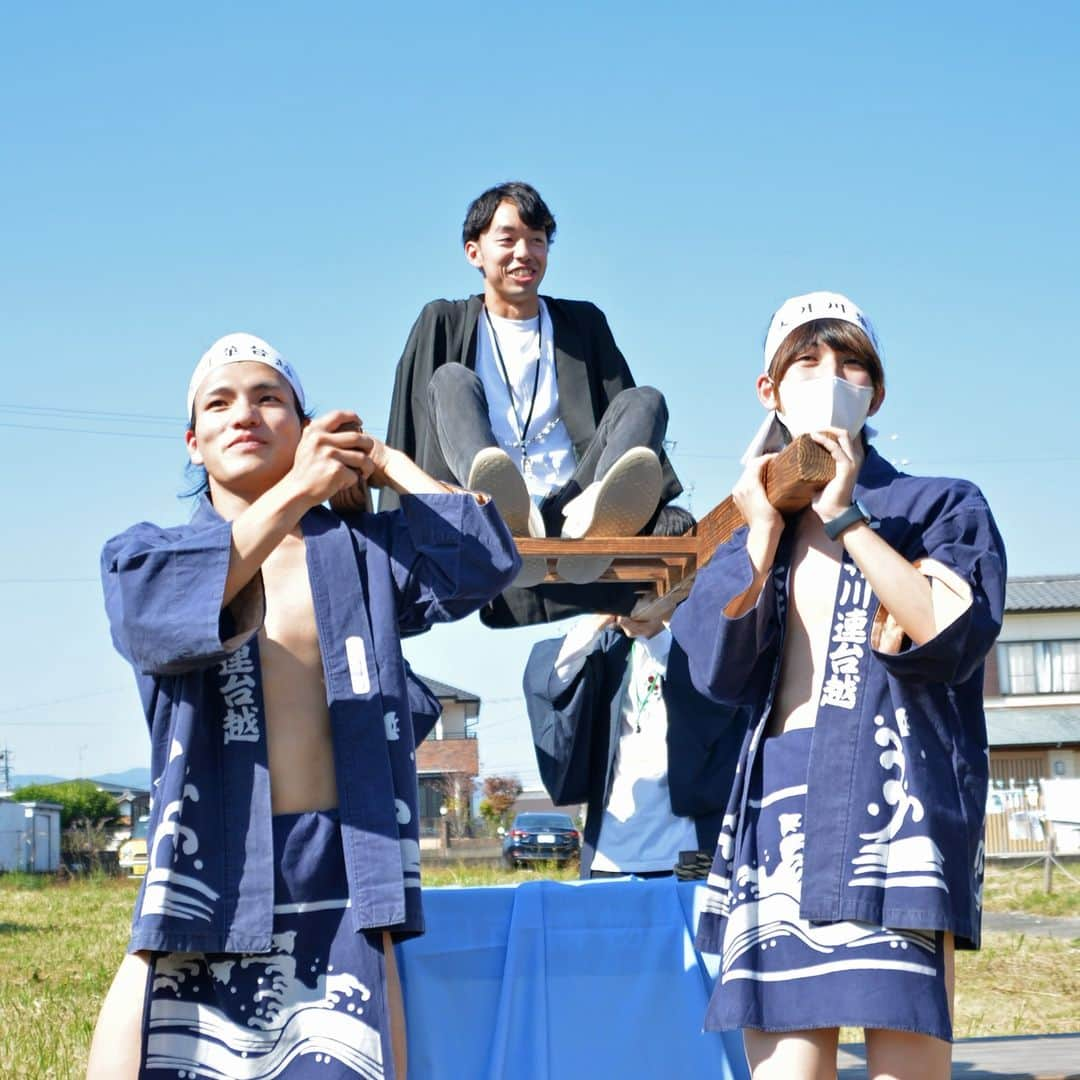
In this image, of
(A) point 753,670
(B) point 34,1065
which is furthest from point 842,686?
(B) point 34,1065

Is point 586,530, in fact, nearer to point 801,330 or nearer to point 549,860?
point 801,330

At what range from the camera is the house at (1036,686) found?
3083 cm

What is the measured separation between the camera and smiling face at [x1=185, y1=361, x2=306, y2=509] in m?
2.77

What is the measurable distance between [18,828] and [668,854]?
36.4 metres

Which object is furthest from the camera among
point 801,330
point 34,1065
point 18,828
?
point 18,828

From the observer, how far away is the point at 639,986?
3588mm

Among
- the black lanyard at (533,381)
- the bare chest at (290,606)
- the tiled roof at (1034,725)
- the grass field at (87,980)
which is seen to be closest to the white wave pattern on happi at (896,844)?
the bare chest at (290,606)

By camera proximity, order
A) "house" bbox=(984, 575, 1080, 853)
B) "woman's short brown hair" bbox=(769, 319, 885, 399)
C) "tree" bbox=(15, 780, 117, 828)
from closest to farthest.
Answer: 1. "woman's short brown hair" bbox=(769, 319, 885, 399)
2. "house" bbox=(984, 575, 1080, 853)
3. "tree" bbox=(15, 780, 117, 828)

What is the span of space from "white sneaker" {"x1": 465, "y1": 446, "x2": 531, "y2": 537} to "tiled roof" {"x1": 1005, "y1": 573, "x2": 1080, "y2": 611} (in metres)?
29.8

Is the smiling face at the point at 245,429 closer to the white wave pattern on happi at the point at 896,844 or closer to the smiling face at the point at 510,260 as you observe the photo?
the white wave pattern on happi at the point at 896,844

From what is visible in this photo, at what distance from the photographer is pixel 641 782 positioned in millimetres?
4664

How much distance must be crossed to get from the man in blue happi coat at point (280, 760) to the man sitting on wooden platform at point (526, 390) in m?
1.68

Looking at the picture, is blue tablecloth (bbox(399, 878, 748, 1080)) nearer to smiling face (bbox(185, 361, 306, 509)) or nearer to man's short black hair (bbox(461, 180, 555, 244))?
smiling face (bbox(185, 361, 306, 509))

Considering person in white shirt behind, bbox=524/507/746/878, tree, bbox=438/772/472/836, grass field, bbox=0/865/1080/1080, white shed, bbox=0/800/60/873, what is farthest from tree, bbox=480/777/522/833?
person in white shirt behind, bbox=524/507/746/878
